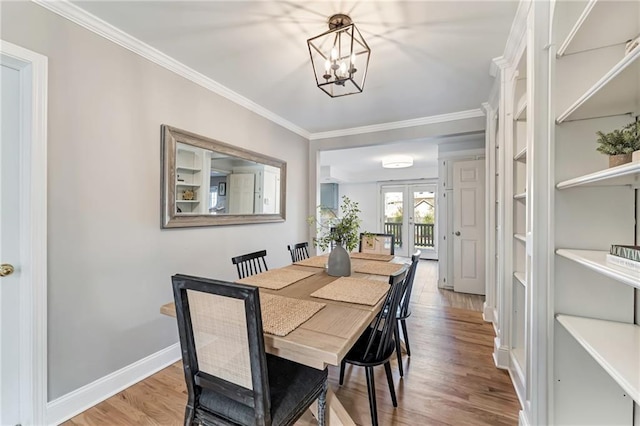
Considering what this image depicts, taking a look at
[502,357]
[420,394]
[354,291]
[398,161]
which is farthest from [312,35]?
[398,161]

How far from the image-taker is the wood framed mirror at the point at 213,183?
2.26 meters

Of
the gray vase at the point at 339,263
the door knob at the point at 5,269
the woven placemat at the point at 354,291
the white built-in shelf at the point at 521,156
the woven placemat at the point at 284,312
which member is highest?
the white built-in shelf at the point at 521,156

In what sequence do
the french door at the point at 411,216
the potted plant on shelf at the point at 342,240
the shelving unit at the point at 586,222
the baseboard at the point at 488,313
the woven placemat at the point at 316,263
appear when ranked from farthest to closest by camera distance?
the french door at the point at 411,216, the baseboard at the point at 488,313, the woven placemat at the point at 316,263, the potted plant on shelf at the point at 342,240, the shelving unit at the point at 586,222

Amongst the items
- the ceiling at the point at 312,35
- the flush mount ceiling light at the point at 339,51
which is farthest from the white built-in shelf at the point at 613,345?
the ceiling at the point at 312,35

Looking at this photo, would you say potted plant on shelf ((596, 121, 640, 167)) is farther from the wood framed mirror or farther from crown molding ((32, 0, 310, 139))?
crown molding ((32, 0, 310, 139))

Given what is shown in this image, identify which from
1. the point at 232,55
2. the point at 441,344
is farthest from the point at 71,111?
the point at 441,344

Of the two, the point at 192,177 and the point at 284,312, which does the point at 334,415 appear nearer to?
the point at 284,312

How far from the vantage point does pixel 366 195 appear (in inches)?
320

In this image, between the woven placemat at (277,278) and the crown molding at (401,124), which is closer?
the woven placemat at (277,278)

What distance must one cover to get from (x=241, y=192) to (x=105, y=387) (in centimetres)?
193

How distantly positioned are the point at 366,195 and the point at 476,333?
562 centimetres

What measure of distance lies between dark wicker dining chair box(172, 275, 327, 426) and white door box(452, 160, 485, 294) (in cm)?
377

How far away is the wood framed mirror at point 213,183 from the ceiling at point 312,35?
0.67m

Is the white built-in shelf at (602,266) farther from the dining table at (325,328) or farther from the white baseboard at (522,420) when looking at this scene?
the white baseboard at (522,420)
